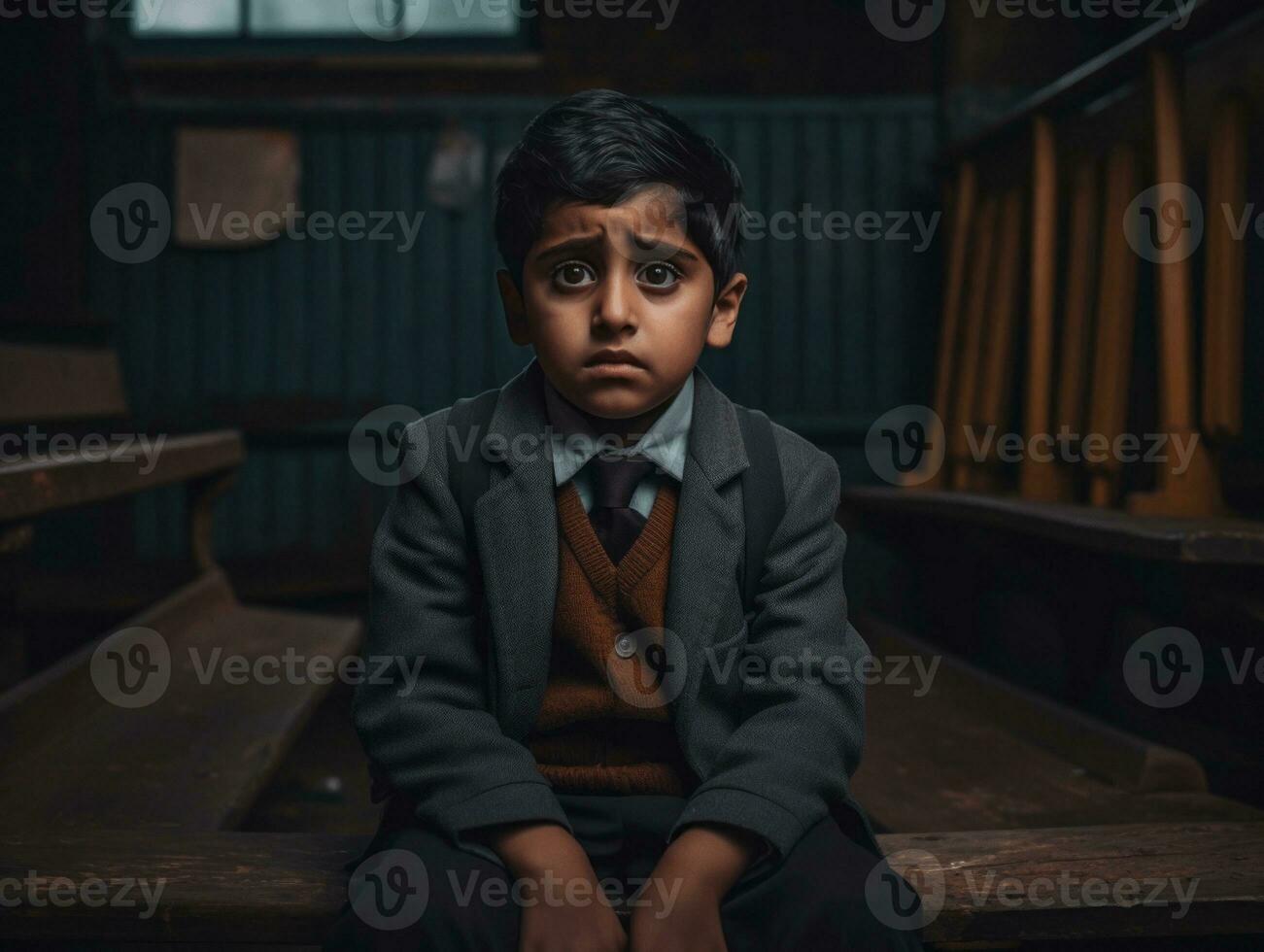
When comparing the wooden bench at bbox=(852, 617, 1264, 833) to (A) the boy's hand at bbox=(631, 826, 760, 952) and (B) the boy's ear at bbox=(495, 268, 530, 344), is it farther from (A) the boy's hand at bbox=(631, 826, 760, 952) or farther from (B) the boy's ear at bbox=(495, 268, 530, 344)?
(B) the boy's ear at bbox=(495, 268, 530, 344)

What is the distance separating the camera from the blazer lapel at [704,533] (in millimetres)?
1149

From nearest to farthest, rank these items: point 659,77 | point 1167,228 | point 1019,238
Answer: point 1167,228 < point 1019,238 < point 659,77

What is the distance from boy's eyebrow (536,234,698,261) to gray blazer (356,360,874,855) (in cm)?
19

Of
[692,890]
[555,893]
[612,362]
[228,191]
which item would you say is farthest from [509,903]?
[228,191]

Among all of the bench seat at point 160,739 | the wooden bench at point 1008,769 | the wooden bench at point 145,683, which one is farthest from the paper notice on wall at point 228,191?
the wooden bench at point 1008,769

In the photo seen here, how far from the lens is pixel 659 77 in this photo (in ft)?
16.0

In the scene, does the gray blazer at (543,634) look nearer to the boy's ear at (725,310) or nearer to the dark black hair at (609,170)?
the boy's ear at (725,310)

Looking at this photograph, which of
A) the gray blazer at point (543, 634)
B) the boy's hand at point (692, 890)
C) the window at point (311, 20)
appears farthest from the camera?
the window at point (311, 20)

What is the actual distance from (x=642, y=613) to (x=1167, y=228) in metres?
1.71

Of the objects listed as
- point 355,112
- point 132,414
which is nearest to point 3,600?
point 132,414

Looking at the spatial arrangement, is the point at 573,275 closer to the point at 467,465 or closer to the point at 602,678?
the point at 467,465

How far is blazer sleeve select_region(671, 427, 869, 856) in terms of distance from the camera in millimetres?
1049

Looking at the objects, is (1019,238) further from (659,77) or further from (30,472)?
(30,472)

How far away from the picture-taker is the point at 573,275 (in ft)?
3.70
